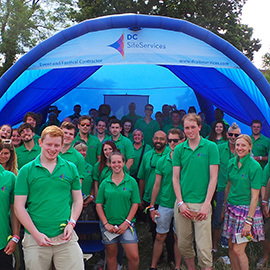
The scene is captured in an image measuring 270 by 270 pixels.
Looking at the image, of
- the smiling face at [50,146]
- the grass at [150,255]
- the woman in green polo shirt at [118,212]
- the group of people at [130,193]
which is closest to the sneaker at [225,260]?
the grass at [150,255]

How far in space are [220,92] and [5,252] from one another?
19.5ft

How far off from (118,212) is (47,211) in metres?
1.24

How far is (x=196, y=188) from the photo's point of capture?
3859mm

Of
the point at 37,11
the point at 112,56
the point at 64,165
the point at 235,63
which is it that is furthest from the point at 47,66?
the point at 37,11

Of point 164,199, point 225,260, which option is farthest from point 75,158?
point 225,260

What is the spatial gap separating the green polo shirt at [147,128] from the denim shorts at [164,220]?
11.0 feet

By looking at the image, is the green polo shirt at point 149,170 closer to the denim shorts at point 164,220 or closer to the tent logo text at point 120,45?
the denim shorts at point 164,220

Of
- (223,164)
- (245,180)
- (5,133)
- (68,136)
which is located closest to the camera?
(245,180)

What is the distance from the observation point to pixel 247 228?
Result: 384cm

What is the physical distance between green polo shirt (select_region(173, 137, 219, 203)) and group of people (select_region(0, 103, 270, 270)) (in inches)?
0.4

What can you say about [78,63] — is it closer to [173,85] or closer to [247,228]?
[247,228]

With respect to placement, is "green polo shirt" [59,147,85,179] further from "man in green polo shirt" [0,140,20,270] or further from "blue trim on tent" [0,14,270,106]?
"blue trim on tent" [0,14,270,106]

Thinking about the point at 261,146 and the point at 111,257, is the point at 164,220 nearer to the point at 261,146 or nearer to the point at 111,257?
the point at 111,257

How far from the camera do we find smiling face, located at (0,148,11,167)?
11.4 feet
